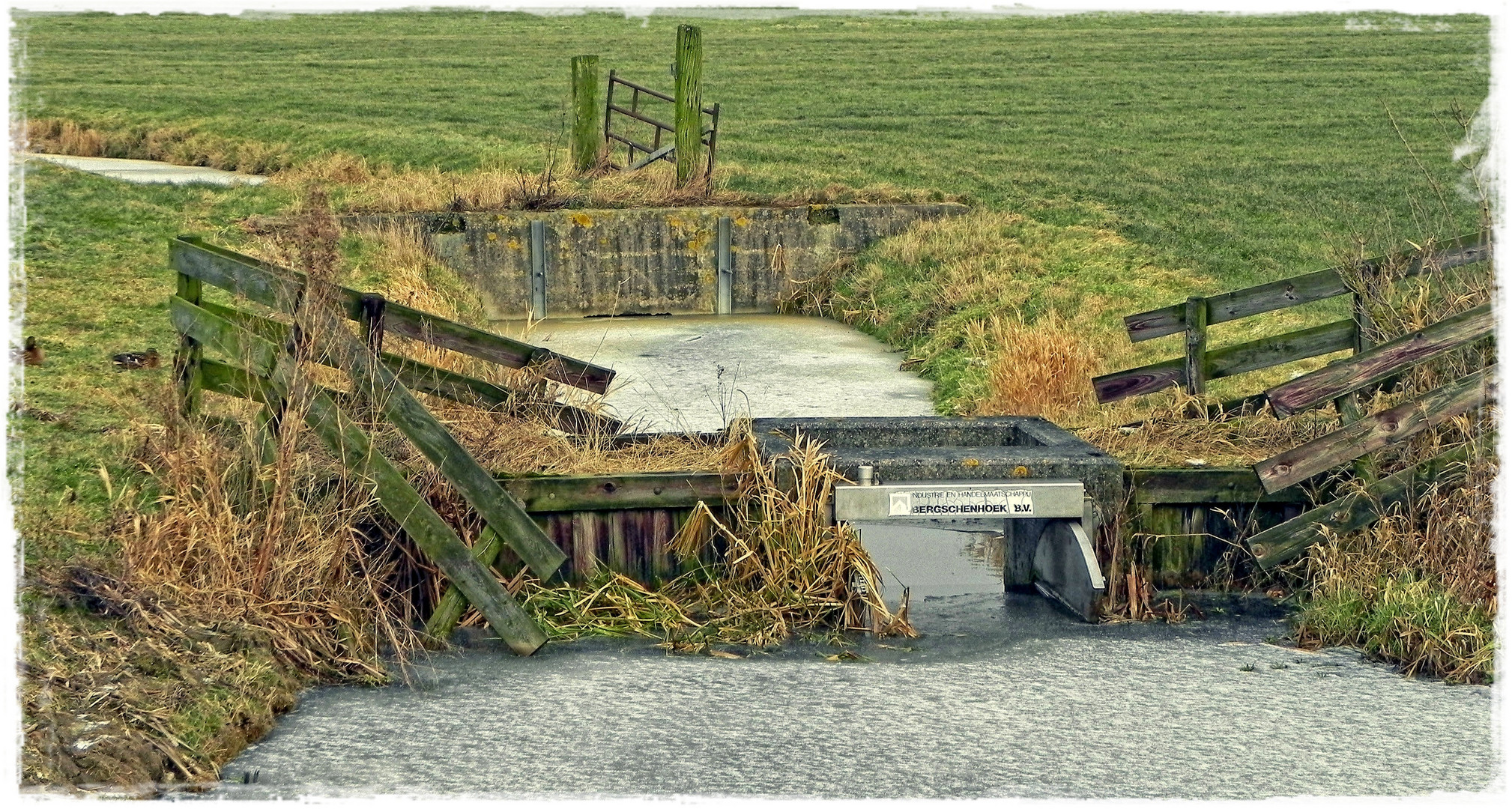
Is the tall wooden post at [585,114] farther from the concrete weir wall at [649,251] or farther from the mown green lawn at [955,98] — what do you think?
the concrete weir wall at [649,251]

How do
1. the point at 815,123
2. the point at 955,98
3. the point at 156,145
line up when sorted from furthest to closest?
the point at 955,98 → the point at 815,123 → the point at 156,145

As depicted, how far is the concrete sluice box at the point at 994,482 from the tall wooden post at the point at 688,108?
12733 millimetres

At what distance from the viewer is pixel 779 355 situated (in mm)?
18047

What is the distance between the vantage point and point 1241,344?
11.4 meters

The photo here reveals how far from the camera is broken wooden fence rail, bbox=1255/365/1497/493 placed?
9.20m

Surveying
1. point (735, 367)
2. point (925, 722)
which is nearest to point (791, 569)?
point (925, 722)

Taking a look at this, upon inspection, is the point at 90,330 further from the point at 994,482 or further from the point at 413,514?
the point at 994,482

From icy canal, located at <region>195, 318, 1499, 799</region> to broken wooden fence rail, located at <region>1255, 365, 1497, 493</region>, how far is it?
79cm

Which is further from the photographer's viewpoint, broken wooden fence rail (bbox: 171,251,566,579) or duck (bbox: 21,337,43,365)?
duck (bbox: 21,337,43,365)

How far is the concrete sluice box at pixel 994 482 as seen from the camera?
9336 millimetres

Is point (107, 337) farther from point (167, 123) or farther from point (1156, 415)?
point (167, 123)

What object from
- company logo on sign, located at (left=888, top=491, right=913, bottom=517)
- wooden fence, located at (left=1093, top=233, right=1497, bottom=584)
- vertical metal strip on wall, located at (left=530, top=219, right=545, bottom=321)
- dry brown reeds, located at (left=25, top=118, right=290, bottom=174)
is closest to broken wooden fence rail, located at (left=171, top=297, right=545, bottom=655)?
company logo on sign, located at (left=888, top=491, right=913, bottom=517)

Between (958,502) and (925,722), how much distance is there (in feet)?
5.87

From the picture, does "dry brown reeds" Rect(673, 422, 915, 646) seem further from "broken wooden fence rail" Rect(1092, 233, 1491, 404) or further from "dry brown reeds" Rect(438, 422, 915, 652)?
"broken wooden fence rail" Rect(1092, 233, 1491, 404)
